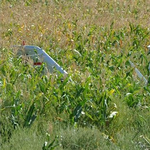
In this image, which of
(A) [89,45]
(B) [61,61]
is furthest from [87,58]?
(A) [89,45]

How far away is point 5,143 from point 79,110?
3.49ft

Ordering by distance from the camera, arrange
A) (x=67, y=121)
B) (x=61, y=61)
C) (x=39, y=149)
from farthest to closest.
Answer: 1. (x=61, y=61)
2. (x=67, y=121)
3. (x=39, y=149)

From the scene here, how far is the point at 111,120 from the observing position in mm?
5398

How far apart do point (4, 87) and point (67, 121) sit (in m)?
0.91

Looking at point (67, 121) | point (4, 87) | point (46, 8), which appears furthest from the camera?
point (46, 8)

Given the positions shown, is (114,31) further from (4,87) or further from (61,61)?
(4,87)

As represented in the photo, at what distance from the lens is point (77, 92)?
18.9ft

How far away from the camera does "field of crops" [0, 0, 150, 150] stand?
4820 mm

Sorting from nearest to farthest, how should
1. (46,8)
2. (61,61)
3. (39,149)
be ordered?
(39,149) < (61,61) < (46,8)

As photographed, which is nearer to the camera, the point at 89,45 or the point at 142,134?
A: the point at 142,134

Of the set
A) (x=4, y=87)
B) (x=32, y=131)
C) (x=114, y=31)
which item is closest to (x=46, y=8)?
(x=114, y=31)

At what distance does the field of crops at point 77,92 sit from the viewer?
4820mm

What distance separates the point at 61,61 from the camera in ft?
24.8

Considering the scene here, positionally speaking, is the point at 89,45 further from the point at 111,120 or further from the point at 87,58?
the point at 111,120
